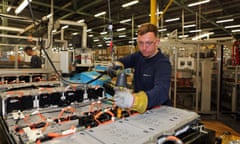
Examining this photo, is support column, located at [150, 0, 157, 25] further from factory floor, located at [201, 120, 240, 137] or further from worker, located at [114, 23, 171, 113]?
factory floor, located at [201, 120, 240, 137]

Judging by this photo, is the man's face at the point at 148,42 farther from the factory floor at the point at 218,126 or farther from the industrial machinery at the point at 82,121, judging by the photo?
the factory floor at the point at 218,126

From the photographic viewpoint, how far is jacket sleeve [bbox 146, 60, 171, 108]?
958 millimetres

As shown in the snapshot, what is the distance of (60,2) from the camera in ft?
23.1

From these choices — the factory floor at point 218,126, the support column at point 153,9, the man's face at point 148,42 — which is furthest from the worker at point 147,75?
the factory floor at point 218,126

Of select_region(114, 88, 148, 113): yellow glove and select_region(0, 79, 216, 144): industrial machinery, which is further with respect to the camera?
select_region(114, 88, 148, 113): yellow glove

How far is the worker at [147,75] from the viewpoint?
2.75ft

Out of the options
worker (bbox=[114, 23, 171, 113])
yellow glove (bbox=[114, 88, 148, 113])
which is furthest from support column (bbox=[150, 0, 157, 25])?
yellow glove (bbox=[114, 88, 148, 113])

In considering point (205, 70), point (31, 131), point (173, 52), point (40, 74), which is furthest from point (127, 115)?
point (205, 70)

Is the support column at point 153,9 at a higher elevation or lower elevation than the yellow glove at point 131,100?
higher

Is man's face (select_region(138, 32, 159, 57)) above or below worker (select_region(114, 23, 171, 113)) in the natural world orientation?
above

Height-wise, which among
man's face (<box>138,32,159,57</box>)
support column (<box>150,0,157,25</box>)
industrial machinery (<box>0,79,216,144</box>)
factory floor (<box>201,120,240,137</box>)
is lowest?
factory floor (<box>201,120,240,137</box>)

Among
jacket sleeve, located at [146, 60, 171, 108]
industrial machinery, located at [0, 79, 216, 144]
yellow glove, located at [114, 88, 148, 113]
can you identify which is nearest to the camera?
industrial machinery, located at [0, 79, 216, 144]

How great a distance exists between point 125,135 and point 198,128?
1.69 feet

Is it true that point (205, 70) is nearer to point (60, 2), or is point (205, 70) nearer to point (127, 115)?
point (127, 115)
